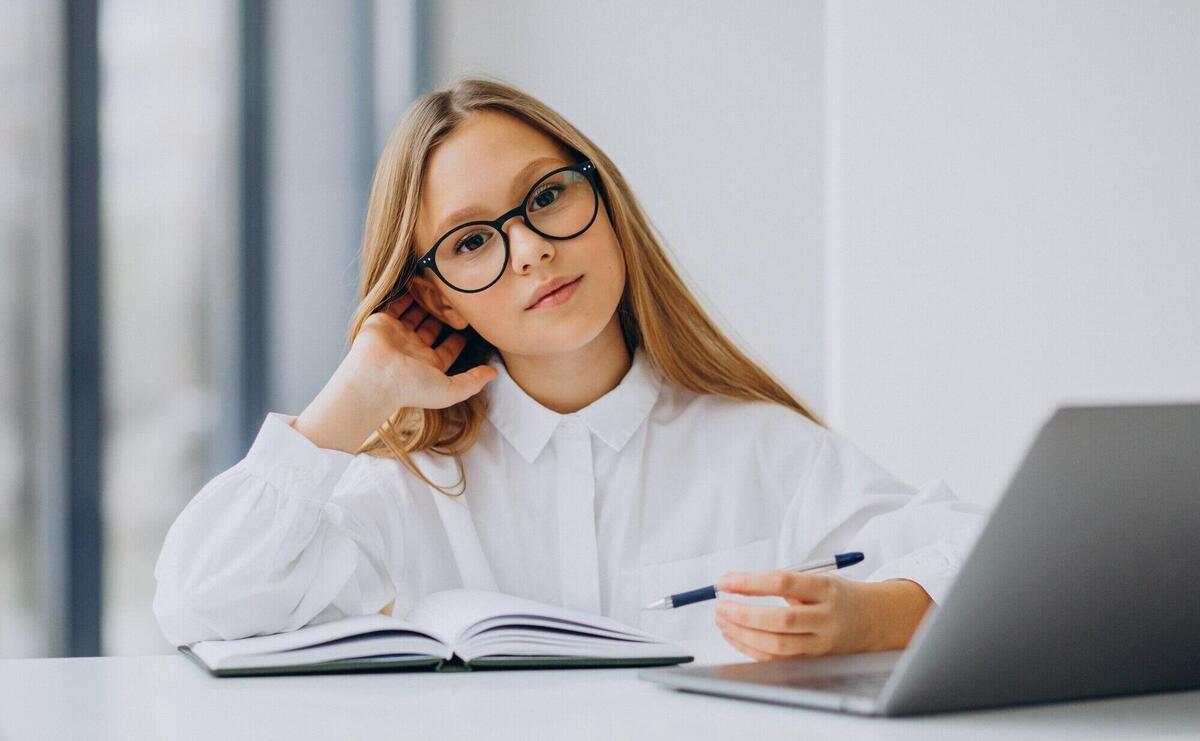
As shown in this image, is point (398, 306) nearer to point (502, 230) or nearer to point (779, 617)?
point (502, 230)

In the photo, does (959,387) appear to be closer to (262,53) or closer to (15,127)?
(262,53)

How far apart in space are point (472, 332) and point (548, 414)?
0.17 m

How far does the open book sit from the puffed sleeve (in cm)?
32

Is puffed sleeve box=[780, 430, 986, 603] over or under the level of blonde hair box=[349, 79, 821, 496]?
under

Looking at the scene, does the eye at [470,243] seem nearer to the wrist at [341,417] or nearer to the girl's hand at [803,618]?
the wrist at [341,417]

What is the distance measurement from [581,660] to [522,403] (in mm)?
684

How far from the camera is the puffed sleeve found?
118 cm

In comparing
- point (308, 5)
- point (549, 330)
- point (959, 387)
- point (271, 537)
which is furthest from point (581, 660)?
point (308, 5)

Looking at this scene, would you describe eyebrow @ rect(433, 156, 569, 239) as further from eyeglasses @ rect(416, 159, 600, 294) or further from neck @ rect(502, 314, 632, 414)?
neck @ rect(502, 314, 632, 414)

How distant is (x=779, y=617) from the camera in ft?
2.96

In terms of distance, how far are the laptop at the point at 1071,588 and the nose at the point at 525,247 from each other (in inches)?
29.9

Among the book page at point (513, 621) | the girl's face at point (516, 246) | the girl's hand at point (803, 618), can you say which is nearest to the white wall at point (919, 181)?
the girl's face at point (516, 246)

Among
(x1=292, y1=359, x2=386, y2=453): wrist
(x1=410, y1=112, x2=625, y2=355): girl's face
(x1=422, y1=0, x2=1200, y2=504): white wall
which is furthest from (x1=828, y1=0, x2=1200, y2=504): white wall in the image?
(x1=292, y1=359, x2=386, y2=453): wrist

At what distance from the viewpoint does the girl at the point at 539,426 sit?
4.57 ft
